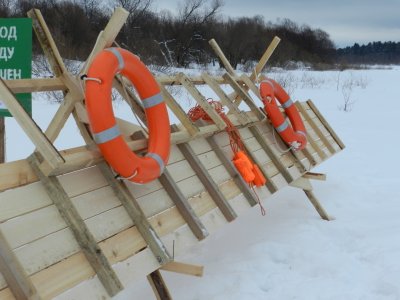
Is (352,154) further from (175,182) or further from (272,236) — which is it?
(175,182)

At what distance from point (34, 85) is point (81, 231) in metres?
1.02

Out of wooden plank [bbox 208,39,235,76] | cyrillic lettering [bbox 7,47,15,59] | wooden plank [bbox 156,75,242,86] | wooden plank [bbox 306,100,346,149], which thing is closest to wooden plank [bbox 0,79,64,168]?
cyrillic lettering [bbox 7,47,15,59]

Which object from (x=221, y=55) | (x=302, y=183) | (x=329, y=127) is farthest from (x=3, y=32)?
(x=329, y=127)

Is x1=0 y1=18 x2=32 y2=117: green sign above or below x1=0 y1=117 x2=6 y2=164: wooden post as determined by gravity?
Answer: above

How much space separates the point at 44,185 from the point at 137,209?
55 centimetres

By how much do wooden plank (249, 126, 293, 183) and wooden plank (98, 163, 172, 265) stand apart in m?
2.00

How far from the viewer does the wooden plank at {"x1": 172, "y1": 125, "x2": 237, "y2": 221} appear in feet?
11.1

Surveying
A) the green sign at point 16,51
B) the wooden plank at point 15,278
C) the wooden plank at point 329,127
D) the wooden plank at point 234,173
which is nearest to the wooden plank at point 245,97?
the wooden plank at point 234,173

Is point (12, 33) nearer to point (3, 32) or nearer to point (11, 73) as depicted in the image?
point (3, 32)

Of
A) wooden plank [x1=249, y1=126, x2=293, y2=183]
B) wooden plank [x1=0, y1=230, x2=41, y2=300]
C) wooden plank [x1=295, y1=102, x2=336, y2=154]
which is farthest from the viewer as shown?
wooden plank [x1=295, y1=102, x2=336, y2=154]

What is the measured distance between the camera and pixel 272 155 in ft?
14.6

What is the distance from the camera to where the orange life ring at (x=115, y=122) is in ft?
8.43

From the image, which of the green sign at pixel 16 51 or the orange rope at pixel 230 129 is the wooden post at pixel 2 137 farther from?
the orange rope at pixel 230 129

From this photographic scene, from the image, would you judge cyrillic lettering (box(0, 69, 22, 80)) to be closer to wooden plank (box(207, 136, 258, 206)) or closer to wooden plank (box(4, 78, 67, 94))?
wooden plank (box(4, 78, 67, 94))
